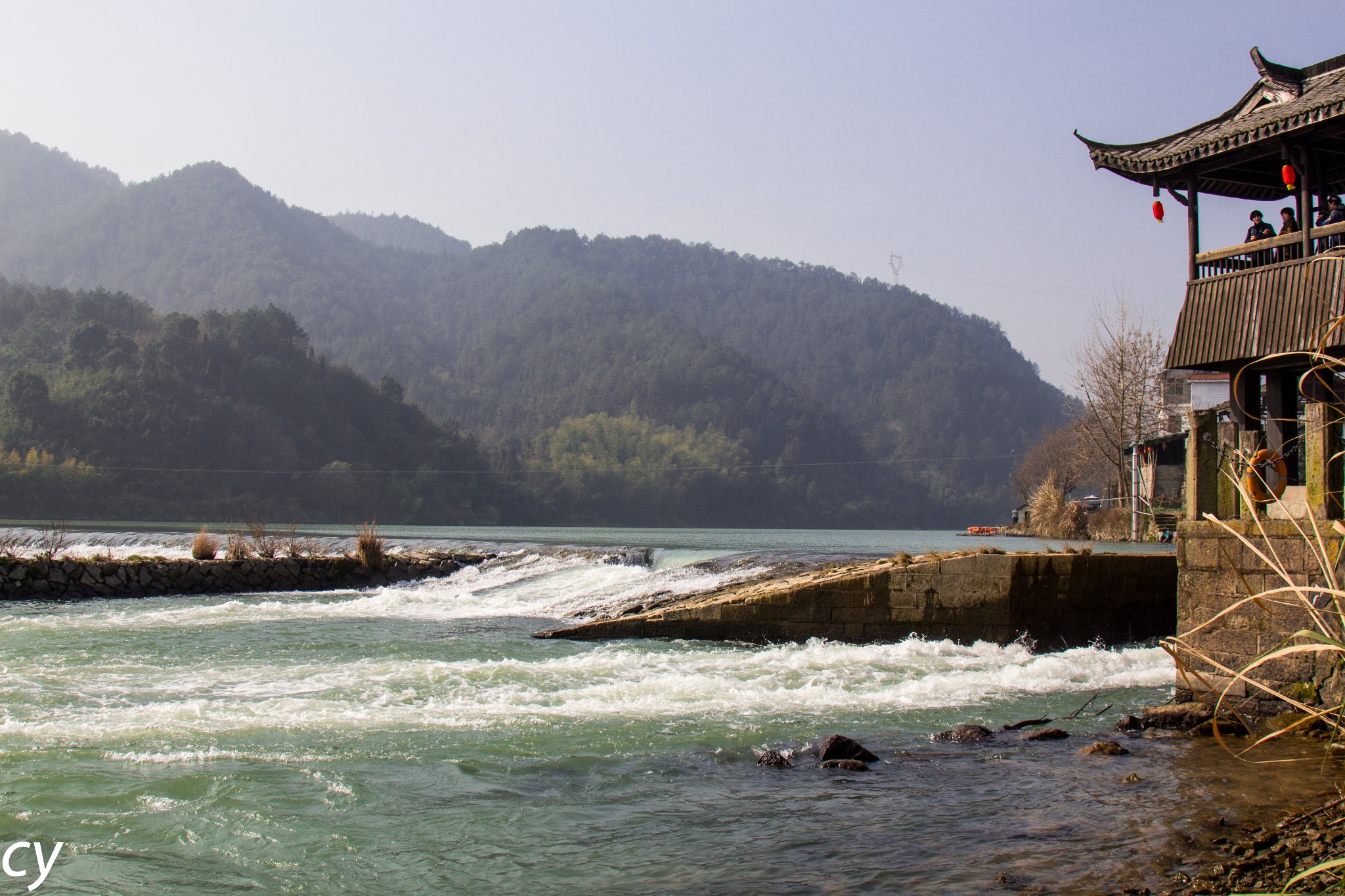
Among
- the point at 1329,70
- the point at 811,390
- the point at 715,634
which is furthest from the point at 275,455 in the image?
the point at 811,390

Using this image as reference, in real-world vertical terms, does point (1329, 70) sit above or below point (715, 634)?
above

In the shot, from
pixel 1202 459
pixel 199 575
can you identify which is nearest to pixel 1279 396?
pixel 1202 459

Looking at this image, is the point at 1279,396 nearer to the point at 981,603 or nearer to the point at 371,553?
the point at 981,603

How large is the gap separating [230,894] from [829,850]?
2.76m

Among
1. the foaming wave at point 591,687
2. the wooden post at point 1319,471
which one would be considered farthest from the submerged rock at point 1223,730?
the foaming wave at point 591,687

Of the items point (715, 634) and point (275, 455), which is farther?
point (275, 455)

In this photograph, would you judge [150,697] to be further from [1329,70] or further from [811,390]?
[811,390]

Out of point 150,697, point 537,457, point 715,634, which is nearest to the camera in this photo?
point 150,697

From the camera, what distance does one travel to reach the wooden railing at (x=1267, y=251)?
10.1 metres

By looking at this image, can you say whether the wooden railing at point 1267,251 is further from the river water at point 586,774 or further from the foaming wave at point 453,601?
the foaming wave at point 453,601

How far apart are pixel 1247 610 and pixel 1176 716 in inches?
40.0

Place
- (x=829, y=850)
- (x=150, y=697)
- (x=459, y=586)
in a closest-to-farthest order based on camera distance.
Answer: (x=829, y=850) → (x=150, y=697) → (x=459, y=586)

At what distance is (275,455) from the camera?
63781 mm

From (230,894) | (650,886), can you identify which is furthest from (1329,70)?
(230,894)
